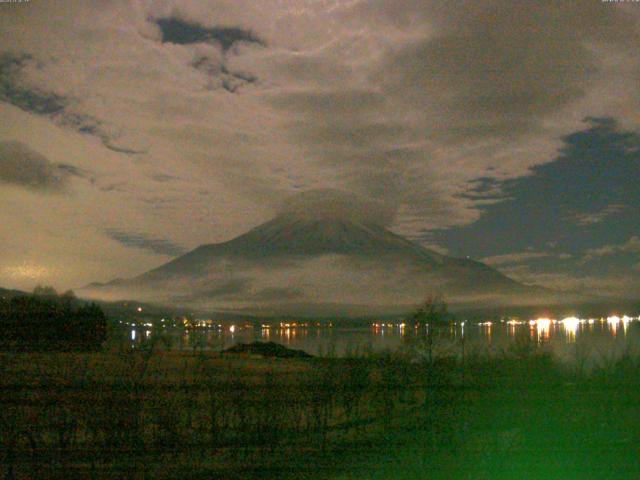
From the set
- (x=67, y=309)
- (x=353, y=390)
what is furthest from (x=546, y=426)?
(x=67, y=309)

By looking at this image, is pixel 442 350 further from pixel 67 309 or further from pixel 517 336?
pixel 67 309

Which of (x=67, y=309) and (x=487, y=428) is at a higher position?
A: (x=67, y=309)

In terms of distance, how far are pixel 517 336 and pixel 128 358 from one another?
10926 millimetres

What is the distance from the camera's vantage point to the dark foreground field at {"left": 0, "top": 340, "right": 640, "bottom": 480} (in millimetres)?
9953

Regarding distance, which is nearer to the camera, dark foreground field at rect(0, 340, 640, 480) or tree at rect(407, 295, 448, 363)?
dark foreground field at rect(0, 340, 640, 480)

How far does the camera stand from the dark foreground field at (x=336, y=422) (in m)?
9.95

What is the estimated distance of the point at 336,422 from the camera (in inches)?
560

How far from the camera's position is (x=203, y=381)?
16.0 m

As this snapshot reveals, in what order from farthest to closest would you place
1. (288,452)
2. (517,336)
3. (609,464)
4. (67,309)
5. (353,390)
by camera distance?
(67,309) → (517,336) → (353,390) → (288,452) → (609,464)

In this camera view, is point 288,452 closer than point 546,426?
Yes

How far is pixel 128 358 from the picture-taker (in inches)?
546

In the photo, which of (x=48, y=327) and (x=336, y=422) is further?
(x=48, y=327)

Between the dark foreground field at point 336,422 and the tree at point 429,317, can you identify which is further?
the tree at point 429,317

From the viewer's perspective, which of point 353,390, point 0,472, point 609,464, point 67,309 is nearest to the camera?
point 0,472
